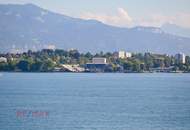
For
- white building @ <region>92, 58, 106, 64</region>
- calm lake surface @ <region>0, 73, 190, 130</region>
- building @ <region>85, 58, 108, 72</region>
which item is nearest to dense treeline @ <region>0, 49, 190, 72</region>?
building @ <region>85, 58, 108, 72</region>

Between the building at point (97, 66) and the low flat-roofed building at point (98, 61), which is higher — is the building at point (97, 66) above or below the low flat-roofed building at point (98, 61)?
below

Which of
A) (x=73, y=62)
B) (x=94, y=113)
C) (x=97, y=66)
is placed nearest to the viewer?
(x=94, y=113)

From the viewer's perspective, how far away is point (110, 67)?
170 m

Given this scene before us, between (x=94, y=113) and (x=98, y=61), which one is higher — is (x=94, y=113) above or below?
below

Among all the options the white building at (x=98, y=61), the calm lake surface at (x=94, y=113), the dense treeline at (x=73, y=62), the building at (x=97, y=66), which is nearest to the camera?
the calm lake surface at (x=94, y=113)

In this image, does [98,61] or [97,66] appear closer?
[97,66]

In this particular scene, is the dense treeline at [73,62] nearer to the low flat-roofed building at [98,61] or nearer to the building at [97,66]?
the building at [97,66]

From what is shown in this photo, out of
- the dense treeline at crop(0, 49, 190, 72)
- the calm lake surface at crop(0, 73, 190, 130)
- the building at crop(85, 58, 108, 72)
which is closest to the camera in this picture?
the calm lake surface at crop(0, 73, 190, 130)

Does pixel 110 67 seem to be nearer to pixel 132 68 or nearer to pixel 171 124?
pixel 132 68

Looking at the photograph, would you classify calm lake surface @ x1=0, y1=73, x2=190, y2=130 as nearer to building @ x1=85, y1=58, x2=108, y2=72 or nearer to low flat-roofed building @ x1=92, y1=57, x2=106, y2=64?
building @ x1=85, y1=58, x2=108, y2=72

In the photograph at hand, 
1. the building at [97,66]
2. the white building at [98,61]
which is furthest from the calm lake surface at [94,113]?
the white building at [98,61]

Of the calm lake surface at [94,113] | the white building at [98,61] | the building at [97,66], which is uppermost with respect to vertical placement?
the white building at [98,61]

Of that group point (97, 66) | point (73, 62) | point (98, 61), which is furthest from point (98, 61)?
point (73, 62)

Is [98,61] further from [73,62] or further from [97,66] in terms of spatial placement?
[73,62]
